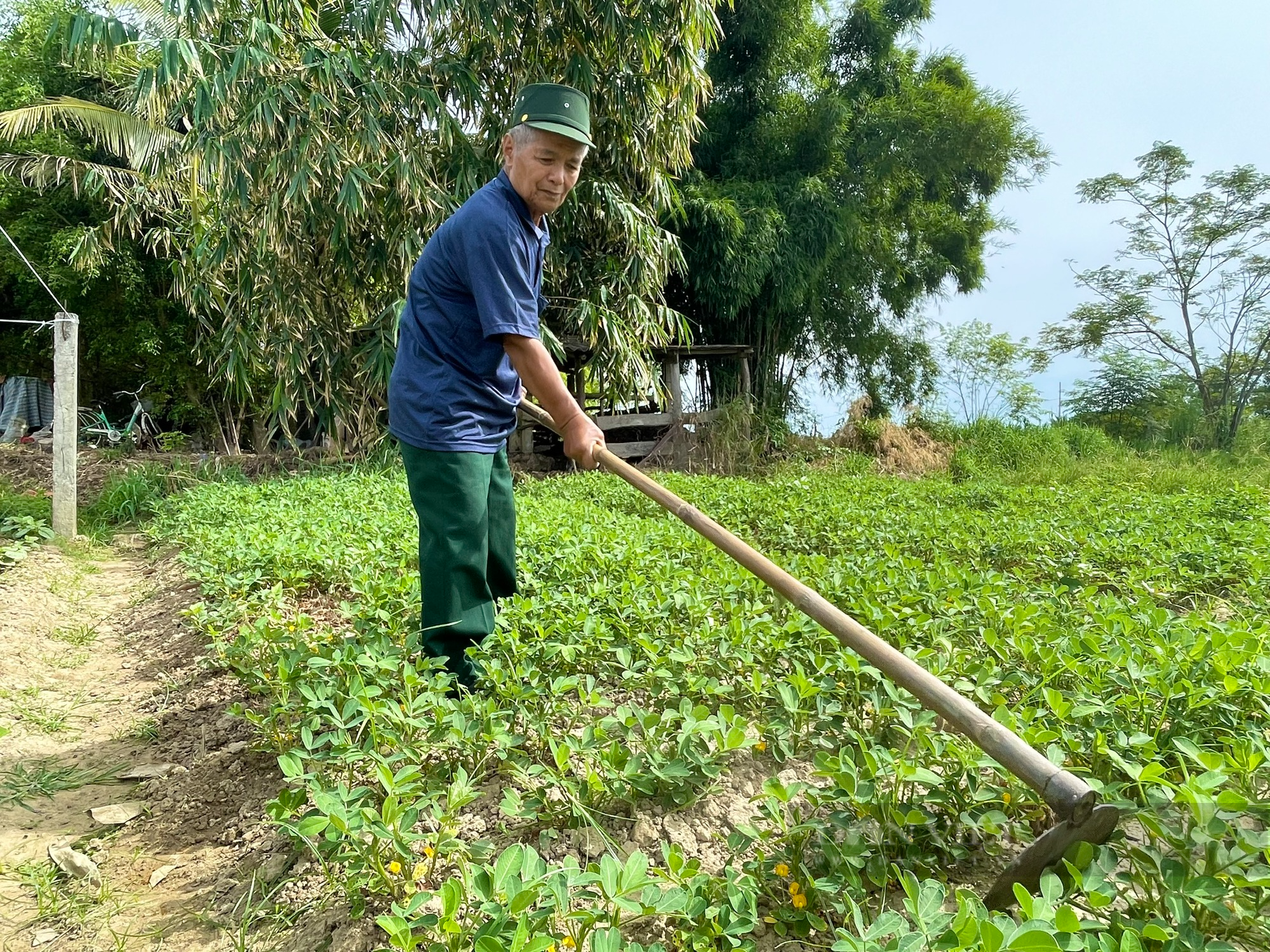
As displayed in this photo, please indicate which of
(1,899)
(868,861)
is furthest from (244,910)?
(868,861)

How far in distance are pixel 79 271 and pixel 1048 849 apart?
1534 cm

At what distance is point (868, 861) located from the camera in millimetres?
1553

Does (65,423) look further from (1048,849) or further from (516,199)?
(1048,849)

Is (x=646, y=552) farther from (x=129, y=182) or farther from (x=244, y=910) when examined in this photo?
(x=129, y=182)

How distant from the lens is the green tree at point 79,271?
1305 centimetres

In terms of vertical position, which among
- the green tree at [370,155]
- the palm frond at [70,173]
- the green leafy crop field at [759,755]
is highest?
the palm frond at [70,173]

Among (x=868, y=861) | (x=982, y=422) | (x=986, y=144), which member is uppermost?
(x=986, y=144)

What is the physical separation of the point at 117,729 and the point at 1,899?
1.14 metres

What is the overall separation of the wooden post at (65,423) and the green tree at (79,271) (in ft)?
26.1

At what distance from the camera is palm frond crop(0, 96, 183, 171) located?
451 inches

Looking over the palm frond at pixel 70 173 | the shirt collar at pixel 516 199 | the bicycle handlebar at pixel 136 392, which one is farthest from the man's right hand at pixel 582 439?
the bicycle handlebar at pixel 136 392

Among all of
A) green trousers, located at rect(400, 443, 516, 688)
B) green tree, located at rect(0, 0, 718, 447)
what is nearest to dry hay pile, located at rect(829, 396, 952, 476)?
green tree, located at rect(0, 0, 718, 447)

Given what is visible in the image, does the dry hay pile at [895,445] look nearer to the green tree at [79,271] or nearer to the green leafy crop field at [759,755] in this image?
the green leafy crop field at [759,755]

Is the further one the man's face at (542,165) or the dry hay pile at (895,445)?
the dry hay pile at (895,445)
